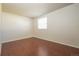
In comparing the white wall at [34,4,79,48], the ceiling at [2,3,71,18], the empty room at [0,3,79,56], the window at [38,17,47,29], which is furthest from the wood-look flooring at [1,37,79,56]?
the ceiling at [2,3,71,18]

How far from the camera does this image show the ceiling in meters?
1.89

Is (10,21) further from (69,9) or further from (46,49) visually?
(69,9)

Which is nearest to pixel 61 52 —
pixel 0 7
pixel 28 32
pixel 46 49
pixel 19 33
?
pixel 46 49

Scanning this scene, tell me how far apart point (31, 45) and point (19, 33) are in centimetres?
29

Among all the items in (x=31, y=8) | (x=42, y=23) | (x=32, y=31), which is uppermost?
(x=31, y=8)

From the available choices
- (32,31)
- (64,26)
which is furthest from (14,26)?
(64,26)

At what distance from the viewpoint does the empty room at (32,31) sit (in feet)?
6.18

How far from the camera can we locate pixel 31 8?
75.6 inches

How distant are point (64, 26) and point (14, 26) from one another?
0.89 metres

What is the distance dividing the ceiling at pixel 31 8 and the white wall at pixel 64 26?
12 cm

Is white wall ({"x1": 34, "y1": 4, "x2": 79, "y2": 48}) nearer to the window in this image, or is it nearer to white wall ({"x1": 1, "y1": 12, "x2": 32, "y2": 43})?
the window

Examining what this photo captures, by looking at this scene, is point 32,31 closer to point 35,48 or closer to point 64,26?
point 35,48

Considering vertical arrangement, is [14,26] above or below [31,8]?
below

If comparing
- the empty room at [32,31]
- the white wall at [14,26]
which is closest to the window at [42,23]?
the empty room at [32,31]
